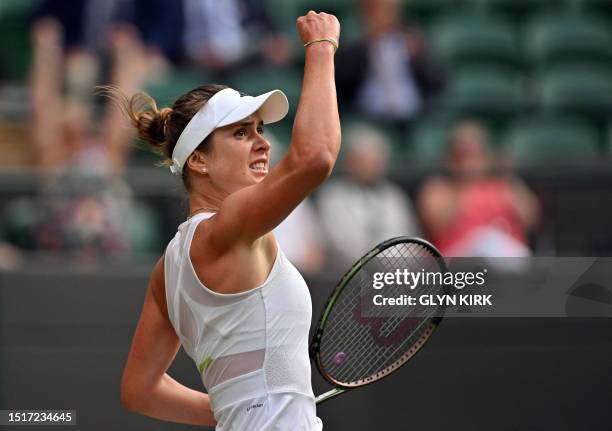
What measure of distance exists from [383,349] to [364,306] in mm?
141

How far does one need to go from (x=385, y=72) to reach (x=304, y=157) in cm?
424

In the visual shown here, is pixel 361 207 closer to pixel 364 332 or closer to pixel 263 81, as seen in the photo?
pixel 263 81

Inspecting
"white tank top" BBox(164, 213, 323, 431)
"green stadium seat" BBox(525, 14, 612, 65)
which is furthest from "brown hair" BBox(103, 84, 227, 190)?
"green stadium seat" BBox(525, 14, 612, 65)

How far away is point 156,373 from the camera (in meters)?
3.00

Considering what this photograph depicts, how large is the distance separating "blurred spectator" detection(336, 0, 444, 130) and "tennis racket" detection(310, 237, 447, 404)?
3121 mm

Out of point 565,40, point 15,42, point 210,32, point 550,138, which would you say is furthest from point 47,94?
point 565,40

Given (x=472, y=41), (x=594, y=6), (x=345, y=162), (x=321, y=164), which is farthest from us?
(x=594, y=6)

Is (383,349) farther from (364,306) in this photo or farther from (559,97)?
(559,97)

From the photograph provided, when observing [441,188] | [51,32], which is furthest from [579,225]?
[51,32]

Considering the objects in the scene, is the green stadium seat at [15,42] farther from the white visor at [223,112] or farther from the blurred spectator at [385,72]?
the white visor at [223,112]

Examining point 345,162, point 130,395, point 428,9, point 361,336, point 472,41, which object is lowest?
point 130,395

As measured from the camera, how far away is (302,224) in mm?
5445

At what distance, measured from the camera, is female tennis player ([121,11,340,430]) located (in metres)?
2.51

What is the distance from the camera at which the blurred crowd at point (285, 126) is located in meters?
5.28
